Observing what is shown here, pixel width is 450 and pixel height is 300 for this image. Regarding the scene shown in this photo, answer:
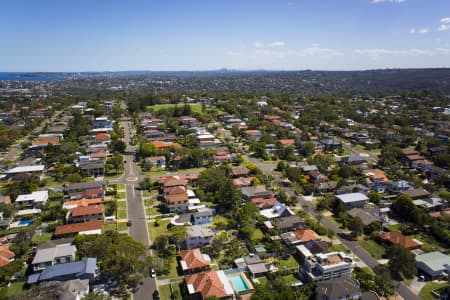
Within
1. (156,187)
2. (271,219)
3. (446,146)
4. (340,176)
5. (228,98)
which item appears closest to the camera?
(271,219)

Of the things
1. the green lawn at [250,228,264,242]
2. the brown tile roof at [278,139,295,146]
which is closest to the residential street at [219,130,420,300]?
the green lawn at [250,228,264,242]

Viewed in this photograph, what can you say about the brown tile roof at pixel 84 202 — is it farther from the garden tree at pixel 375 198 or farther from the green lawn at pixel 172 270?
the garden tree at pixel 375 198

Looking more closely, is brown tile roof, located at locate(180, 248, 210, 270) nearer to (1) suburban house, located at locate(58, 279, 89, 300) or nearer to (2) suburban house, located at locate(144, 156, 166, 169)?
(1) suburban house, located at locate(58, 279, 89, 300)

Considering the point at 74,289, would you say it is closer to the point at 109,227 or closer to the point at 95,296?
the point at 95,296


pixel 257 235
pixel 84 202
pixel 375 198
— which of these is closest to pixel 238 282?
pixel 257 235

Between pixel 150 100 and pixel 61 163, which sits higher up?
pixel 150 100

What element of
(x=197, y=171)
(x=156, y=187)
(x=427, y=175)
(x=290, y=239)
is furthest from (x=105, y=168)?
(x=427, y=175)

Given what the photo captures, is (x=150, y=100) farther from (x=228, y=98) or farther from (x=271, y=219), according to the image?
(x=271, y=219)
